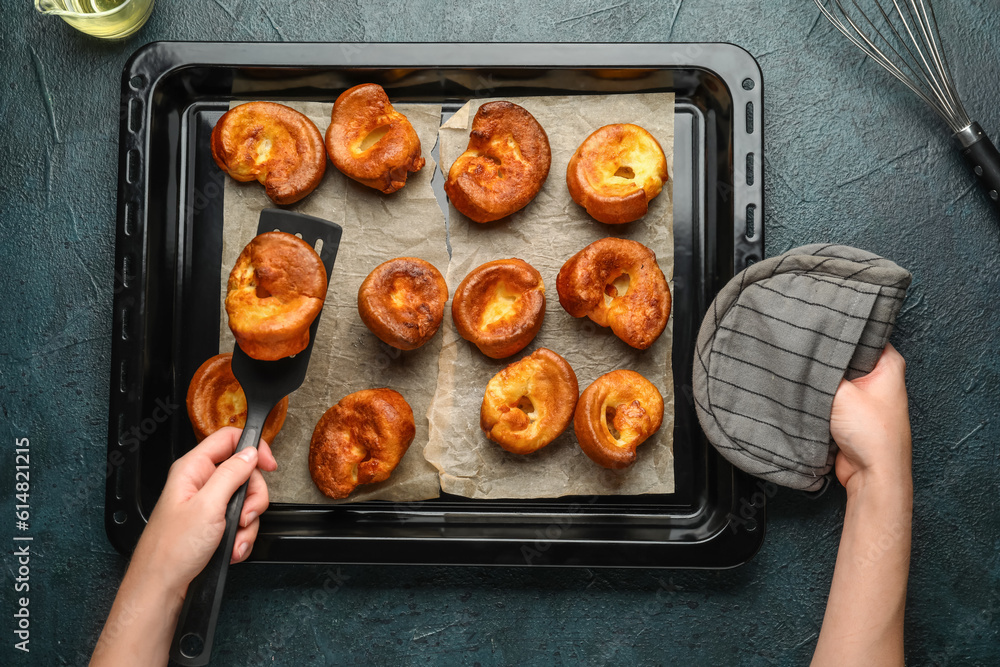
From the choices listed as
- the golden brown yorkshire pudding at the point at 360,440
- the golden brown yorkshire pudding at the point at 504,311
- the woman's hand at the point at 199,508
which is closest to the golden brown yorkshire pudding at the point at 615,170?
the golden brown yorkshire pudding at the point at 504,311

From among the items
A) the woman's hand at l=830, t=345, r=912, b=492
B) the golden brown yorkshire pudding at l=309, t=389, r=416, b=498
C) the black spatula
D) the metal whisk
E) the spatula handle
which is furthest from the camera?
the metal whisk

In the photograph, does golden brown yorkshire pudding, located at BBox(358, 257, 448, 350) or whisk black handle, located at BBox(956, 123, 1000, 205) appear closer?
golden brown yorkshire pudding, located at BBox(358, 257, 448, 350)

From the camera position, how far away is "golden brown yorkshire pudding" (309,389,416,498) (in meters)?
2.33

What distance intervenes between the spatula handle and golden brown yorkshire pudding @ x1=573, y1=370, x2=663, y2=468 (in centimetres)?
114

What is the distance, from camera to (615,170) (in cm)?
247

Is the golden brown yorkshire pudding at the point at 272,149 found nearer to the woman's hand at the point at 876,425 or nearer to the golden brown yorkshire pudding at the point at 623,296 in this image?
the golden brown yorkshire pudding at the point at 623,296

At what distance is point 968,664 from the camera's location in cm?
252

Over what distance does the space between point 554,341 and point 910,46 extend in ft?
6.02

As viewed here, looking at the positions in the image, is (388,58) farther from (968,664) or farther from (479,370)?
(968,664)

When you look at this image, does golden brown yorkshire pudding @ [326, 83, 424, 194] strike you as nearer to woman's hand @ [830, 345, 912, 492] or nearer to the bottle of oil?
the bottle of oil

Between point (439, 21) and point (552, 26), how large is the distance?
17.5 inches

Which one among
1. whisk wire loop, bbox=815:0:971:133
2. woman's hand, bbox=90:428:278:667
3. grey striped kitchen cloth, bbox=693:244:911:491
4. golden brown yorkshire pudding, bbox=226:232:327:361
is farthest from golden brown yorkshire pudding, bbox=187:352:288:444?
whisk wire loop, bbox=815:0:971:133

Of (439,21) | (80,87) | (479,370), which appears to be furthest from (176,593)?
(439,21)

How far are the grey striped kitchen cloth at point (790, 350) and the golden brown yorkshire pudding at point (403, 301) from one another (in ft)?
3.16
